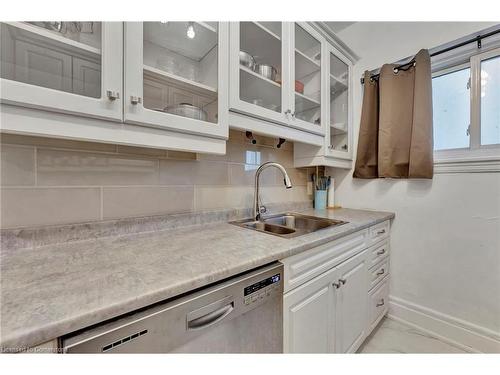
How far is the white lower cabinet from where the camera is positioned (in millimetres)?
814

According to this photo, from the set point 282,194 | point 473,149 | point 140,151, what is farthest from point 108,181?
point 473,149

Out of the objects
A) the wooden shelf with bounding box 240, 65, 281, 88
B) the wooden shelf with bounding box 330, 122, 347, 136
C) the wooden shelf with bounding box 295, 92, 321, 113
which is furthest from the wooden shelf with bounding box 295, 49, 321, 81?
the wooden shelf with bounding box 330, 122, 347, 136

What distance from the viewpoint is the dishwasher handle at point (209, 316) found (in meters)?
0.54

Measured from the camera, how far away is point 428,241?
4.85 feet

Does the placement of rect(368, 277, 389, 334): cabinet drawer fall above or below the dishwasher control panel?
below

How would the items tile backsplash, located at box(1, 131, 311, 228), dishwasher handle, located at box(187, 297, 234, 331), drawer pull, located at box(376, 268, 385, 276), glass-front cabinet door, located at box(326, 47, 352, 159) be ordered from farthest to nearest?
glass-front cabinet door, located at box(326, 47, 352, 159) < drawer pull, located at box(376, 268, 385, 276) < tile backsplash, located at box(1, 131, 311, 228) < dishwasher handle, located at box(187, 297, 234, 331)

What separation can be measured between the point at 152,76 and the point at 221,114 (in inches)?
11.9

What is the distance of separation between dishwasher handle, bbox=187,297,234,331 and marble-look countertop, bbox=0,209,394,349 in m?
0.07

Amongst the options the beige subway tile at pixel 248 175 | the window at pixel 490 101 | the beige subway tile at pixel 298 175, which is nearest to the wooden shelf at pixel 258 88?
the beige subway tile at pixel 248 175

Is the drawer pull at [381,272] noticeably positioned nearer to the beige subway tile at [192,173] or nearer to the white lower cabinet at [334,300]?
the white lower cabinet at [334,300]

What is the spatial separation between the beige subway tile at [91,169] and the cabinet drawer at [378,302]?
5.03 feet

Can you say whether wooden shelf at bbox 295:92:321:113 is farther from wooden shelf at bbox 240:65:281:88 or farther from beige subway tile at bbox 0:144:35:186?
beige subway tile at bbox 0:144:35:186
